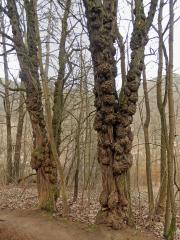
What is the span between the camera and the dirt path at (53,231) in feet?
21.9

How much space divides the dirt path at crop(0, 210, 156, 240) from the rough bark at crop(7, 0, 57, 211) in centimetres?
94

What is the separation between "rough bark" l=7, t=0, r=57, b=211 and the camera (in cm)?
914

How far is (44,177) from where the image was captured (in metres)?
9.20

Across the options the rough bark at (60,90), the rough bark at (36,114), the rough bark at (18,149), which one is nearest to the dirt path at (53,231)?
the rough bark at (36,114)

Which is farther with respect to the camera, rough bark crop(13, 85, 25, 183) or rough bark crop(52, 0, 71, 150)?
rough bark crop(13, 85, 25, 183)

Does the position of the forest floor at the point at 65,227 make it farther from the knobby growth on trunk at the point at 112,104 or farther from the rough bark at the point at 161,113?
the rough bark at the point at 161,113

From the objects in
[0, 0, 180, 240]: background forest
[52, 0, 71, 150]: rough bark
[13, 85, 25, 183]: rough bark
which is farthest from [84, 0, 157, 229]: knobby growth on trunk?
[13, 85, 25, 183]: rough bark

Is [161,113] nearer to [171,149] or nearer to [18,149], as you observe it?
[171,149]

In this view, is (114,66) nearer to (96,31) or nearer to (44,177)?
(96,31)

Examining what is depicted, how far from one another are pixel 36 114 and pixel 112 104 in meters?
2.98

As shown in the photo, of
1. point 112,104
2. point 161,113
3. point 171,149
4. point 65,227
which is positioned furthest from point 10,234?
point 161,113

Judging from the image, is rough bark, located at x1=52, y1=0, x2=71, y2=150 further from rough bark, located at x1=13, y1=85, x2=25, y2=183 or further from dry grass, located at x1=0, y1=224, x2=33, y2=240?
rough bark, located at x1=13, y1=85, x2=25, y2=183

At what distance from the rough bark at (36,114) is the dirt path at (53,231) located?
3.09 ft

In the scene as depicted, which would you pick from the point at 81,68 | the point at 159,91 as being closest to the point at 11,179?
the point at 81,68
